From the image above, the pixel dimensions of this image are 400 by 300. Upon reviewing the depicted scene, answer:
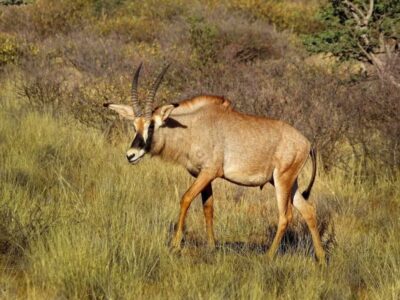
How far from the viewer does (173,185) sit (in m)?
9.59

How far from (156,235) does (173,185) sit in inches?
127

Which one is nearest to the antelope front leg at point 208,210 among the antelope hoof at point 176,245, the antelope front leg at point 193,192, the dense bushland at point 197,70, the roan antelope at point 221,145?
the roan antelope at point 221,145

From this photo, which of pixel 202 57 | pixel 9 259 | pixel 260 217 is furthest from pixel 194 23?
pixel 9 259

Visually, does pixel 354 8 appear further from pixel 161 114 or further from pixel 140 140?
pixel 140 140

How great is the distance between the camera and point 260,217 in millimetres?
8523

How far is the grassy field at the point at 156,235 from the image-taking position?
17.9 feet

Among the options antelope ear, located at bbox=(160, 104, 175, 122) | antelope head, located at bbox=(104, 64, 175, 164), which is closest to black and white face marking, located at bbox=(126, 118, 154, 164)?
antelope head, located at bbox=(104, 64, 175, 164)

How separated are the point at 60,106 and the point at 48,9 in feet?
37.8

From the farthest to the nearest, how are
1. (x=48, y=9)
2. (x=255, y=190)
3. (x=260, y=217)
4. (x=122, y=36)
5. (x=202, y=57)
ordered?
(x=48, y=9), (x=122, y=36), (x=202, y=57), (x=255, y=190), (x=260, y=217)

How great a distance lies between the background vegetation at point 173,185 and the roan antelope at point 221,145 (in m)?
0.56

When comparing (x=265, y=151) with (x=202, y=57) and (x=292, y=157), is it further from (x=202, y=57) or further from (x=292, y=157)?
(x=202, y=57)

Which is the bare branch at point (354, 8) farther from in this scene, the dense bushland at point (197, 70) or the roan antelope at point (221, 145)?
the roan antelope at point (221, 145)

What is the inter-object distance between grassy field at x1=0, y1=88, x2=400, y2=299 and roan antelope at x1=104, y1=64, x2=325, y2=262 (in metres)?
0.55

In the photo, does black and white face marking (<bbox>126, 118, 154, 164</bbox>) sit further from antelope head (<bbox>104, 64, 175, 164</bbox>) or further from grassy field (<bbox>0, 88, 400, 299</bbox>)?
grassy field (<bbox>0, 88, 400, 299</bbox>)
